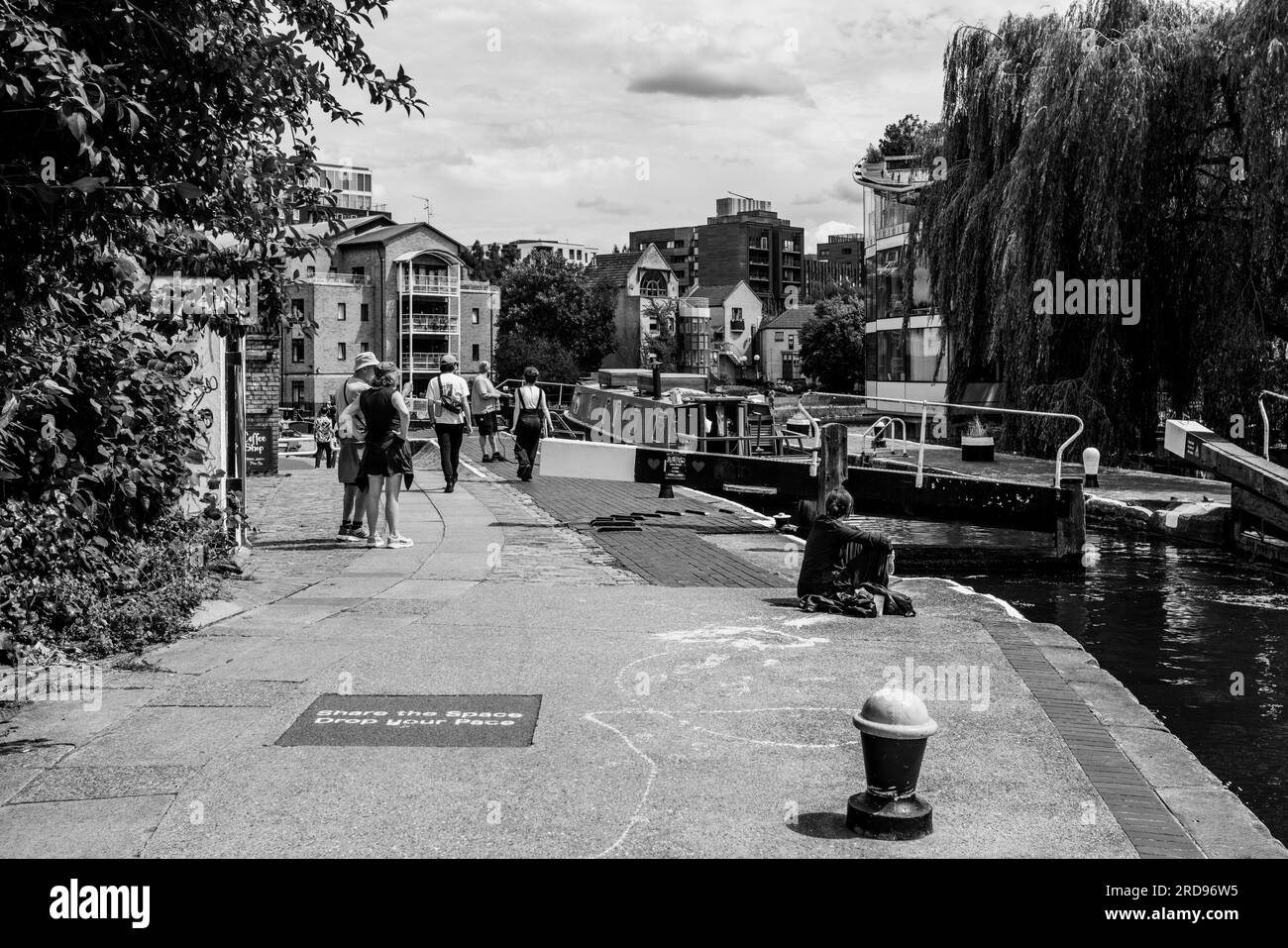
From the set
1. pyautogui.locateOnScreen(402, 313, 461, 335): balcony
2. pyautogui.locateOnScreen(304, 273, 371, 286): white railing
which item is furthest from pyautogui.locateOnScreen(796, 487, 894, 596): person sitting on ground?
pyautogui.locateOnScreen(304, 273, 371, 286): white railing

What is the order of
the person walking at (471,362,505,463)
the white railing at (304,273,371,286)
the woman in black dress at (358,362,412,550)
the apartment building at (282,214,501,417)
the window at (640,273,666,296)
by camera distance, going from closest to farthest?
1. the woman in black dress at (358,362,412,550)
2. the person walking at (471,362,505,463)
3. the apartment building at (282,214,501,417)
4. the white railing at (304,273,371,286)
5. the window at (640,273,666,296)

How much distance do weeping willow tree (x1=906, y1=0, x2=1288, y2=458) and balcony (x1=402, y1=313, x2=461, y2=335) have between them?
69469mm

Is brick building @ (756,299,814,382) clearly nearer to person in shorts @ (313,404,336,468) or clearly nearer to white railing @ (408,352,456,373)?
white railing @ (408,352,456,373)

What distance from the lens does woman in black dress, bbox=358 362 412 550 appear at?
43.0ft

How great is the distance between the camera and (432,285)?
93062 mm

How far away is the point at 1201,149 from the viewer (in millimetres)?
25844

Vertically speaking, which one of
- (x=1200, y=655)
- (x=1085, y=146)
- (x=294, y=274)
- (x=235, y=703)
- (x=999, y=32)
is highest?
(x=999, y=32)

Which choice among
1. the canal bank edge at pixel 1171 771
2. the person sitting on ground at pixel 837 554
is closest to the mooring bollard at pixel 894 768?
the canal bank edge at pixel 1171 771

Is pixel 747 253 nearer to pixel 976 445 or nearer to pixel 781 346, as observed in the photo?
pixel 781 346

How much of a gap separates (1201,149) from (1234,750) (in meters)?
20.2

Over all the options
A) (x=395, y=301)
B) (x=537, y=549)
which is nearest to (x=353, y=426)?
(x=537, y=549)

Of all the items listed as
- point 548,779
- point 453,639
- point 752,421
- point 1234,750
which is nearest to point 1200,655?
point 1234,750

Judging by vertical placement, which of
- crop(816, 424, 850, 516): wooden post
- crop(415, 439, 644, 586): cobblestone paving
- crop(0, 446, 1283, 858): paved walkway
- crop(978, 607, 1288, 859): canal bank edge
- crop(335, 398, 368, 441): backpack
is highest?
Result: crop(335, 398, 368, 441): backpack
